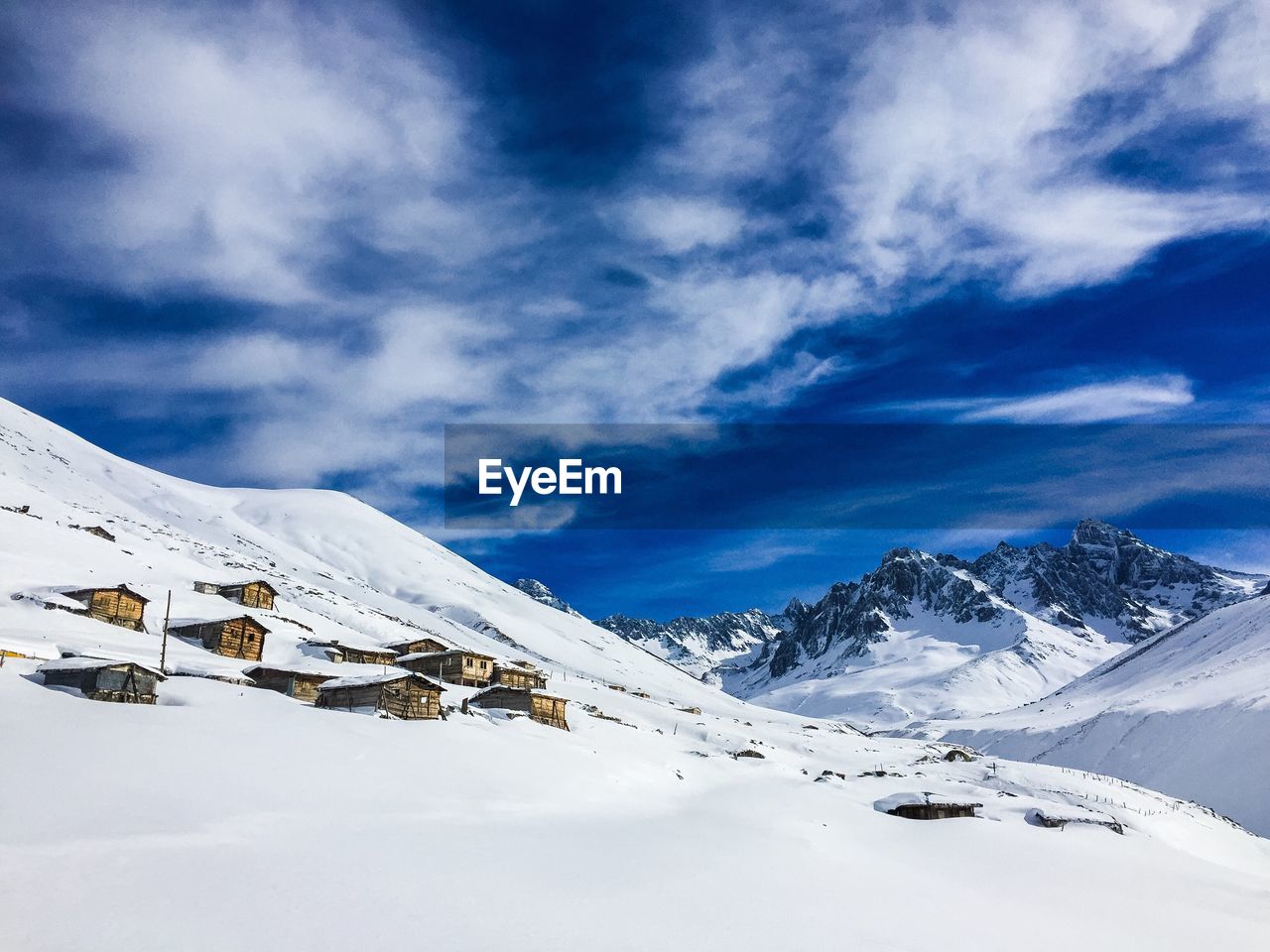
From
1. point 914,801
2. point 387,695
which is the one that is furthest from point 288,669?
point 914,801

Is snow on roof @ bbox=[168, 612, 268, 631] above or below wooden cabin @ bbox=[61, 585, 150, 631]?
below

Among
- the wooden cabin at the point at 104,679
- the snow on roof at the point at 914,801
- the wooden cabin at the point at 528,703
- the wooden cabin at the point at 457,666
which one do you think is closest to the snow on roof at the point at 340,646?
the wooden cabin at the point at 457,666

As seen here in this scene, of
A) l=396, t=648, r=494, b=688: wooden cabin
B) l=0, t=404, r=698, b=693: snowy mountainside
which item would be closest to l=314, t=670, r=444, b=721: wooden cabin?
l=0, t=404, r=698, b=693: snowy mountainside

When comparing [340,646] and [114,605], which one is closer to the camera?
[114,605]

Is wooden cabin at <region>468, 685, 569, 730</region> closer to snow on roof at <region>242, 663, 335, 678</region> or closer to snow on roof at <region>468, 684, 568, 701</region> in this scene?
snow on roof at <region>468, 684, 568, 701</region>

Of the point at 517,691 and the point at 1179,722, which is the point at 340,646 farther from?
the point at 1179,722

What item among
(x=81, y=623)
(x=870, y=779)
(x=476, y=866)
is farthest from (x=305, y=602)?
(x=476, y=866)

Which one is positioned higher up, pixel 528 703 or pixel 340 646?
pixel 340 646
